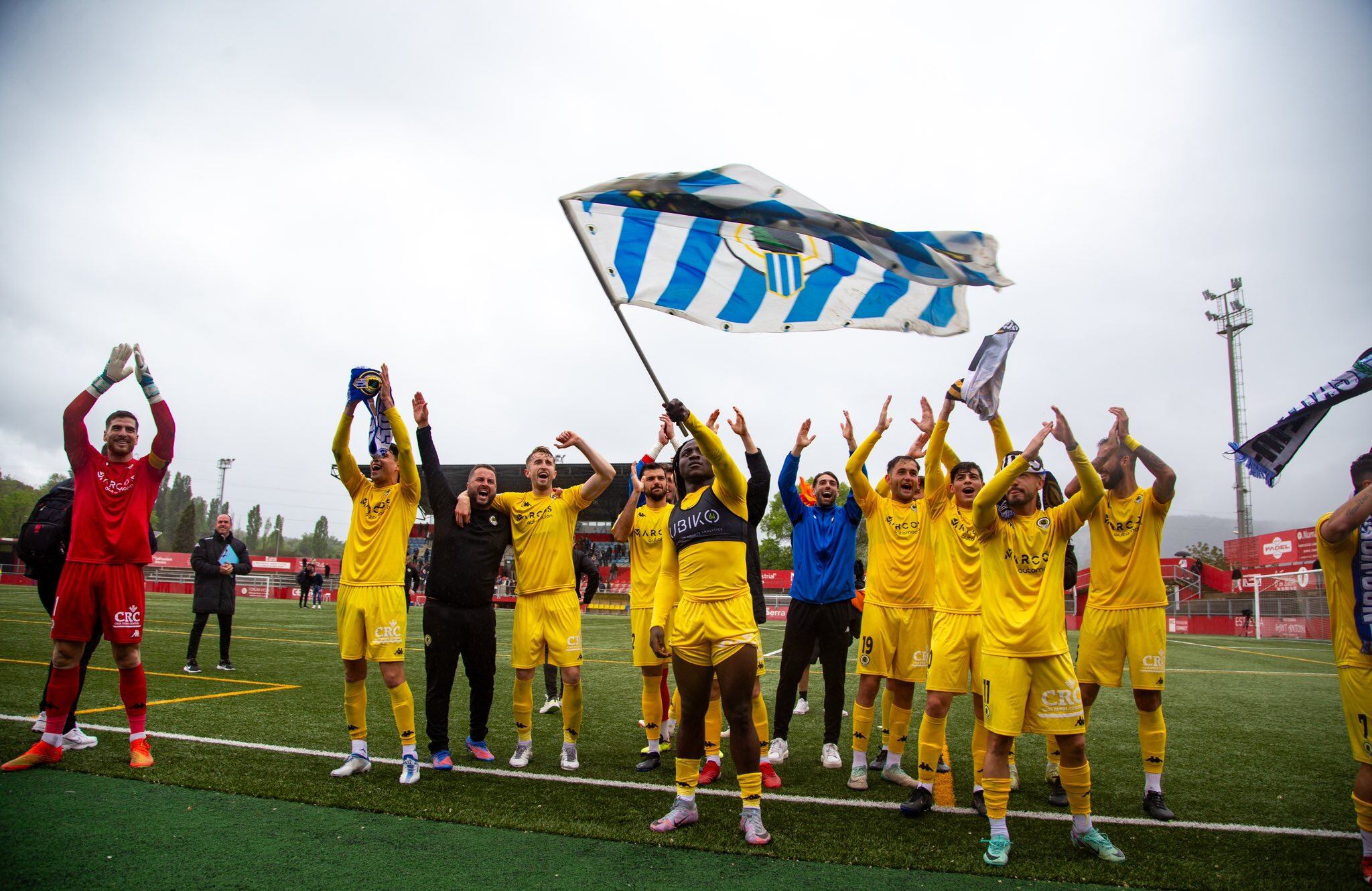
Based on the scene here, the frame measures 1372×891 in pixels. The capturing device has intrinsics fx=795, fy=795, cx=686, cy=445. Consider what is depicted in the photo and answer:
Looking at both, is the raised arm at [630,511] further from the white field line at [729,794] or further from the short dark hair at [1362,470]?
the short dark hair at [1362,470]

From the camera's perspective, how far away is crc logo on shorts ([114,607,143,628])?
5.86 m

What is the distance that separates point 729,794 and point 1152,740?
2989mm

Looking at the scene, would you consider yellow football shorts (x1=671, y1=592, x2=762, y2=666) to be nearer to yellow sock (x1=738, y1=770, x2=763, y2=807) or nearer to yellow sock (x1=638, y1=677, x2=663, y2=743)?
yellow sock (x1=738, y1=770, x2=763, y2=807)

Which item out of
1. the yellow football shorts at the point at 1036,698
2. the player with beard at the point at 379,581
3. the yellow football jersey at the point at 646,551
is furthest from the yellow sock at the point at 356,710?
the yellow football shorts at the point at 1036,698

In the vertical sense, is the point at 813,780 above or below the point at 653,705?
below

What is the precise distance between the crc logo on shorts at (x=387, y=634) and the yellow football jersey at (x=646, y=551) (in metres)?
2.03

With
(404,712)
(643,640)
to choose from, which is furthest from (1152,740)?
(404,712)

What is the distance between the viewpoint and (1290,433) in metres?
4.79

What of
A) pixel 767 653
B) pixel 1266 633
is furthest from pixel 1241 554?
pixel 767 653

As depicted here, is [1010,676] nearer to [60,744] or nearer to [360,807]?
[360,807]

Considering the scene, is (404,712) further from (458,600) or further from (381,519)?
(381,519)

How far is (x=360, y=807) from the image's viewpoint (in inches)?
195

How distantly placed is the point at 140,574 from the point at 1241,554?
4670cm

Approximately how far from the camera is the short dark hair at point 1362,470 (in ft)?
14.5
